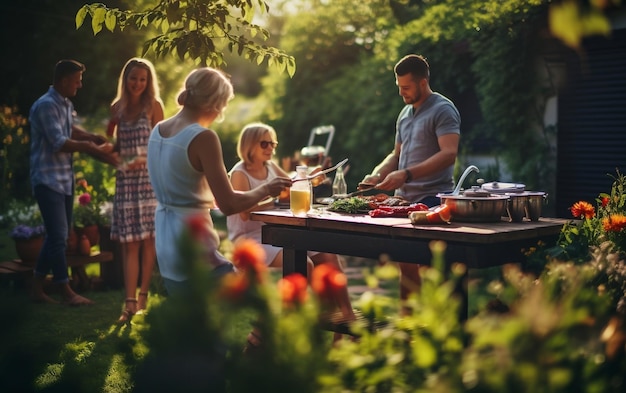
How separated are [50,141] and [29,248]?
51.9 inches

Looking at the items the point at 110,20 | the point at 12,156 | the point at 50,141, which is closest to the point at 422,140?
the point at 110,20

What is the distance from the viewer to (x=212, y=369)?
200cm

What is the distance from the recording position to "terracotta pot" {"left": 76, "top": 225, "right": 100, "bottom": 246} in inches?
313

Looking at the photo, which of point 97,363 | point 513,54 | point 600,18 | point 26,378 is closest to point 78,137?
point 97,363

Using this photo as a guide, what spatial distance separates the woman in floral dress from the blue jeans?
480mm

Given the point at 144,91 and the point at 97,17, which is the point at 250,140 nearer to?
the point at 144,91

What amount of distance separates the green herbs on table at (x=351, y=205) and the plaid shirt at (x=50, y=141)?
270 cm

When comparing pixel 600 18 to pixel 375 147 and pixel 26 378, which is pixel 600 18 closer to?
pixel 26 378

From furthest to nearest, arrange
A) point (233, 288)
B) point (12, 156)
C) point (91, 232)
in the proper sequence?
point (12, 156)
point (91, 232)
point (233, 288)

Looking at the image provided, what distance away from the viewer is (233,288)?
6.74 feet

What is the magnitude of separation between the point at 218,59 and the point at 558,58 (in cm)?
504

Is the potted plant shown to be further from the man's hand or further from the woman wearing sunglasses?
the man's hand

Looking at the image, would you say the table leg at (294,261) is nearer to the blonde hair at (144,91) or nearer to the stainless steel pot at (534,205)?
the stainless steel pot at (534,205)

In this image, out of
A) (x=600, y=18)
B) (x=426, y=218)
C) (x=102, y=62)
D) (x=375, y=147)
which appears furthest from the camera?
(x=102, y=62)
